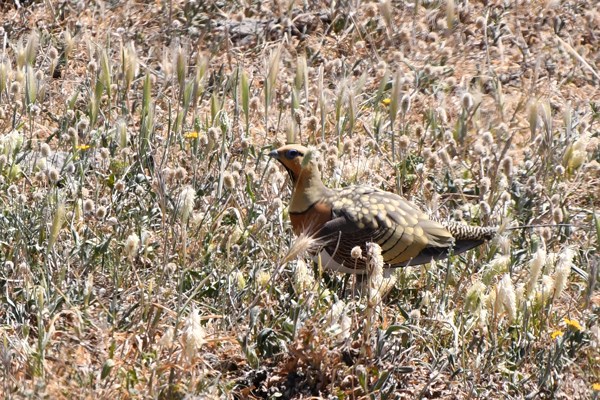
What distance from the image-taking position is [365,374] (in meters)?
3.99

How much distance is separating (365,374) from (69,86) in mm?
3506

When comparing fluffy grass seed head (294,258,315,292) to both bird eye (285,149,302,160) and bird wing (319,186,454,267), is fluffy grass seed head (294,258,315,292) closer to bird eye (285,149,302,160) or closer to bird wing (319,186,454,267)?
bird wing (319,186,454,267)

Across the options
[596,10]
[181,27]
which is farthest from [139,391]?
[596,10]

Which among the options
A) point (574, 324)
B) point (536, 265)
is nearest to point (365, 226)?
point (536, 265)

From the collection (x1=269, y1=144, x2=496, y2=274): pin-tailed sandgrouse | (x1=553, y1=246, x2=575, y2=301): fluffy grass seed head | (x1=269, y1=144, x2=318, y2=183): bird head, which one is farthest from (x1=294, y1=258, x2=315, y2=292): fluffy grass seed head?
(x1=553, y1=246, x2=575, y2=301): fluffy grass seed head

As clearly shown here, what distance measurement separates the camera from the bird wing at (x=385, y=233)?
184 inches

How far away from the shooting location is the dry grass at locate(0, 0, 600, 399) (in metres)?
4.10

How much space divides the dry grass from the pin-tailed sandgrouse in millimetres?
127

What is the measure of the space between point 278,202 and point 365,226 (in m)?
0.41

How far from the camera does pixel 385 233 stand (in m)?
4.70

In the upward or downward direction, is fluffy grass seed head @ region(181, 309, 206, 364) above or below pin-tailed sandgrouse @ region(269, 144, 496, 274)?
above

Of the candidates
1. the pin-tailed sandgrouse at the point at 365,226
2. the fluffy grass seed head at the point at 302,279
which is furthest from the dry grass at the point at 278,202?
the pin-tailed sandgrouse at the point at 365,226

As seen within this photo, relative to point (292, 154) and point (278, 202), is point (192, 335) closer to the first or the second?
point (278, 202)

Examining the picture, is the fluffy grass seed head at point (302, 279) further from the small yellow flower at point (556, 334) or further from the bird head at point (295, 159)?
the small yellow flower at point (556, 334)
